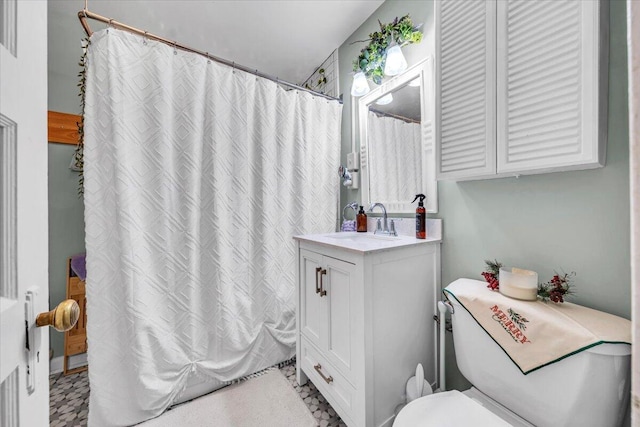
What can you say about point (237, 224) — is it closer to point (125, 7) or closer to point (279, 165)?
point (279, 165)

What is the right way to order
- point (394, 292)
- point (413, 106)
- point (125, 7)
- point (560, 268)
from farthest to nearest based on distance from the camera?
point (125, 7), point (413, 106), point (394, 292), point (560, 268)

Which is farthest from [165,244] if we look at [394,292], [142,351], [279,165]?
[394,292]

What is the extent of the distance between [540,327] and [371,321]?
22.0 inches

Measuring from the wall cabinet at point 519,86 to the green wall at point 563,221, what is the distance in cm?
6

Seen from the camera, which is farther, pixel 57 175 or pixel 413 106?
pixel 57 175

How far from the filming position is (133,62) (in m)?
1.30

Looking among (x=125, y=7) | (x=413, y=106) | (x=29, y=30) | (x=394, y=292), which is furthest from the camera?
(x=125, y=7)

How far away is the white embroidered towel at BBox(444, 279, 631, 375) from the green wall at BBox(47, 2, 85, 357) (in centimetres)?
252

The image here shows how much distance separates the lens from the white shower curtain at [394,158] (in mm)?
1484

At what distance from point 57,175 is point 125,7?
1229mm

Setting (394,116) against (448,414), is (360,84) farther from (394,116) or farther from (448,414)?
(448,414)

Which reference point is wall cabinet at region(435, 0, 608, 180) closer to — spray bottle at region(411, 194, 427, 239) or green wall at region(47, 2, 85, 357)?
spray bottle at region(411, 194, 427, 239)

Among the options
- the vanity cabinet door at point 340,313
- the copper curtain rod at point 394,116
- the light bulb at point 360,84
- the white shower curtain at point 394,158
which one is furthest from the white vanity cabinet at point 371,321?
the light bulb at point 360,84

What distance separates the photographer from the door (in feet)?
1.31
